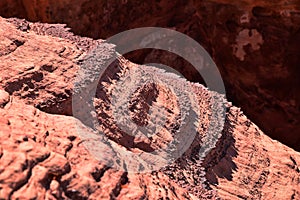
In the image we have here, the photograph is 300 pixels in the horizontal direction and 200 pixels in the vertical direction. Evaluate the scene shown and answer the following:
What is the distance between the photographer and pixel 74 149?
2498 mm

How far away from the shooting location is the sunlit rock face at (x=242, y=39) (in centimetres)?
579

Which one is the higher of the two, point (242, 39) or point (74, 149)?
point (242, 39)

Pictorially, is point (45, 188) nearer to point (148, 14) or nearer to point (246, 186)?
point (246, 186)

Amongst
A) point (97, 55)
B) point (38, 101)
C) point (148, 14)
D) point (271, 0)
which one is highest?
point (271, 0)

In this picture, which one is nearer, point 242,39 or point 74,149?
point 74,149

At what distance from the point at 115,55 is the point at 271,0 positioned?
252cm

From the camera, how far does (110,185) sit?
2.42 m

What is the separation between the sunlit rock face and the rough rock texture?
5.18 feet

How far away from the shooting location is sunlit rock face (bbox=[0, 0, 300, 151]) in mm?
5785

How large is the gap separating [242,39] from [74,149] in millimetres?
4123

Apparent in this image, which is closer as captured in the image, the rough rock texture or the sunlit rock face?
the rough rock texture

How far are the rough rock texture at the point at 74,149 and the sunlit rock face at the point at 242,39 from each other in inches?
62.1

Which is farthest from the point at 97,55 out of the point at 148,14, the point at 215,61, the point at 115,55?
the point at 215,61

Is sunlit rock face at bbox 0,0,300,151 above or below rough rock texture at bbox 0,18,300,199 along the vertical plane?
above
